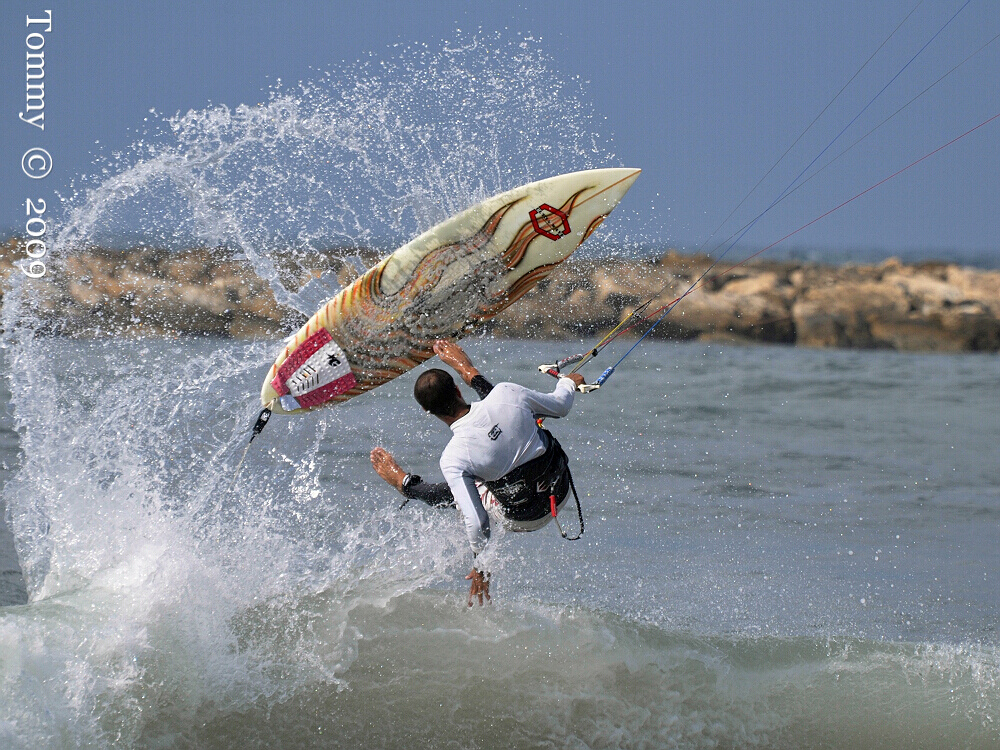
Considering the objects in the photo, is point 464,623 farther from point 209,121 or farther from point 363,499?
point 209,121

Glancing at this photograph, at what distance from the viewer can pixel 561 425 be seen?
10.5 meters

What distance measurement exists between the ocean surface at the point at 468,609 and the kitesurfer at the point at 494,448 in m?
0.63

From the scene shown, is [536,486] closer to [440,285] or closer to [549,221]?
[440,285]

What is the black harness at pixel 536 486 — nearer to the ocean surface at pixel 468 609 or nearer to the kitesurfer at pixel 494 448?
the kitesurfer at pixel 494 448

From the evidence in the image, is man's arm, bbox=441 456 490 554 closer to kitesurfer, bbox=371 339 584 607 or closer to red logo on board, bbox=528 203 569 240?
kitesurfer, bbox=371 339 584 607

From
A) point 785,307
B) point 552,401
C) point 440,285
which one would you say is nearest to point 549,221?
point 440,285

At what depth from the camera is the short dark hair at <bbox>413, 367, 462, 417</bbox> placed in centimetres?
395

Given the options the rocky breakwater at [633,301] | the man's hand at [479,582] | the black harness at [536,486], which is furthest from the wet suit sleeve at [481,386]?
the rocky breakwater at [633,301]

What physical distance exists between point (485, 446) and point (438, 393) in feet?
1.02

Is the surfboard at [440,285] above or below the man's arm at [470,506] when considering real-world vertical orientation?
above

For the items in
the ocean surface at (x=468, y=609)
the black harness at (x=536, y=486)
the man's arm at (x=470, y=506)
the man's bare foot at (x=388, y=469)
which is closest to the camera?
the man's arm at (x=470, y=506)

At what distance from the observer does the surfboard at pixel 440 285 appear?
5398mm

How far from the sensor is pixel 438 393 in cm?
396

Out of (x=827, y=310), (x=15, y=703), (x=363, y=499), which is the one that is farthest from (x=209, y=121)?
(x=827, y=310)
